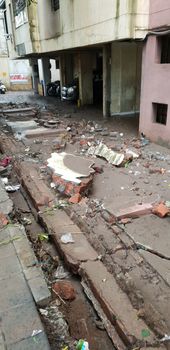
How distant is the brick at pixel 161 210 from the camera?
4.07 metres

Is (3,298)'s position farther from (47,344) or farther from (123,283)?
(123,283)

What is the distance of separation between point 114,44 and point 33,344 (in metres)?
10.3

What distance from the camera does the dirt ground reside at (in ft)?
9.36

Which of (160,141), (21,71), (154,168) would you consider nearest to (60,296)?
(154,168)

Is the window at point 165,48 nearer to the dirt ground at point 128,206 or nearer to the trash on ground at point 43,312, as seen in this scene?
the dirt ground at point 128,206

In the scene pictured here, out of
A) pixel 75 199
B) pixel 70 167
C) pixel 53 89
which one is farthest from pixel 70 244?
pixel 53 89

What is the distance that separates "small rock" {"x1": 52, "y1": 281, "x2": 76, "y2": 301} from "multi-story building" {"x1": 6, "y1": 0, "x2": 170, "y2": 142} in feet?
17.1

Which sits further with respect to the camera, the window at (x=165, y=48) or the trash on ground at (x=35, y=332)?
the window at (x=165, y=48)

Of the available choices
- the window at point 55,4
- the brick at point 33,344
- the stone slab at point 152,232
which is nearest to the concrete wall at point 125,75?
the window at point 55,4

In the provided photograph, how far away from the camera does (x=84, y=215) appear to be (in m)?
4.27

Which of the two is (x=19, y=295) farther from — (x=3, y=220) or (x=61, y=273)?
(x=3, y=220)

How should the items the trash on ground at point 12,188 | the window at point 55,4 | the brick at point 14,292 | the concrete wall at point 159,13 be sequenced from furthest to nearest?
the window at point 55,4 → the concrete wall at point 159,13 → the trash on ground at point 12,188 → the brick at point 14,292

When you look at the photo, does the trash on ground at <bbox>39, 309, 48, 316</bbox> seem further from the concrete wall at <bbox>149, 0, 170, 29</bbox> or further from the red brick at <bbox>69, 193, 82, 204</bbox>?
the concrete wall at <bbox>149, 0, 170, 29</bbox>

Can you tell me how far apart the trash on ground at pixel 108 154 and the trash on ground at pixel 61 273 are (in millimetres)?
3343
